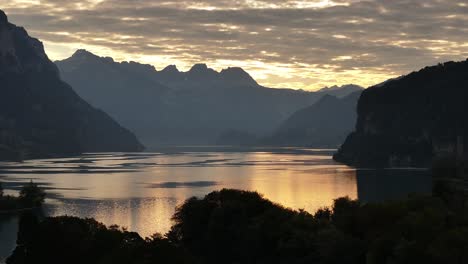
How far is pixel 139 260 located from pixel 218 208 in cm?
2846

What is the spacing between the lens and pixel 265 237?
82.8m

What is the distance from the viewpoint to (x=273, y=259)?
268 ft

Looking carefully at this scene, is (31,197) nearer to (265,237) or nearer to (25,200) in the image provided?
(25,200)

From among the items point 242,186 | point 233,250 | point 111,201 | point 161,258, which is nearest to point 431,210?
point 233,250

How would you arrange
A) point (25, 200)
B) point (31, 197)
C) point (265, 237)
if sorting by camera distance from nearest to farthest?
point (265, 237)
point (25, 200)
point (31, 197)

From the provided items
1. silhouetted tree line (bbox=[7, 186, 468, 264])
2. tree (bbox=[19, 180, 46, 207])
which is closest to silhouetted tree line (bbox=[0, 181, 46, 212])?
tree (bbox=[19, 180, 46, 207])

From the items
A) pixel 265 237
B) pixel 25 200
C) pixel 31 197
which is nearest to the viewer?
pixel 265 237

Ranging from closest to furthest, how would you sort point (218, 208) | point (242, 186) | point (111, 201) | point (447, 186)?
point (218, 208), point (447, 186), point (111, 201), point (242, 186)

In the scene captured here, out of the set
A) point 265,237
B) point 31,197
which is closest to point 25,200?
point 31,197

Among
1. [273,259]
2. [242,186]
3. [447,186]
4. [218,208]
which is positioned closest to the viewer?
[273,259]

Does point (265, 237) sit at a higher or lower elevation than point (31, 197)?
lower

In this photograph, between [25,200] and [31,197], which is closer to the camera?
[25,200]

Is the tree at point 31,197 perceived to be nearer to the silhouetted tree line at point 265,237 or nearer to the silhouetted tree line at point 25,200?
the silhouetted tree line at point 25,200

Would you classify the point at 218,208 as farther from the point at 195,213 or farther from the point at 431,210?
the point at 431,210
